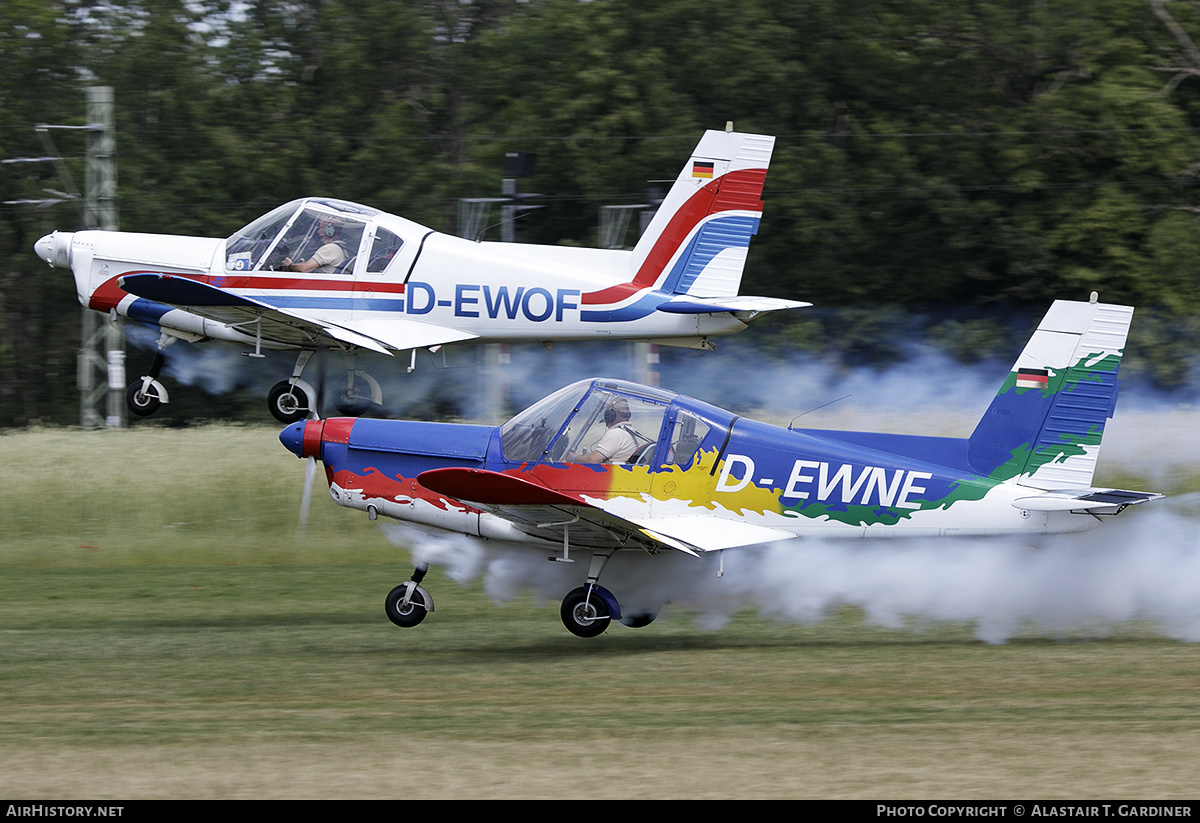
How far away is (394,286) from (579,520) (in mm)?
Result: 4107

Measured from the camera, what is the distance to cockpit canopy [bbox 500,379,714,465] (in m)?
10.8

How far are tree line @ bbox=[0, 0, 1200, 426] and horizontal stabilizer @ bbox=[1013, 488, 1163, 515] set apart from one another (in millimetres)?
18636

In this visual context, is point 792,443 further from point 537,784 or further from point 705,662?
Answer: point 537,784

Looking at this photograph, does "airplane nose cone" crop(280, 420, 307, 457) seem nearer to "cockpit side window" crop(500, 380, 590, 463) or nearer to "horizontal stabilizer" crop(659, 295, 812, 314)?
"cockpit side window" crop(500, 380, 590, 463)

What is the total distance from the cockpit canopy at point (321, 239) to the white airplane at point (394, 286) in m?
0.01

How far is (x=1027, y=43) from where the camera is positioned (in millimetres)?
33812

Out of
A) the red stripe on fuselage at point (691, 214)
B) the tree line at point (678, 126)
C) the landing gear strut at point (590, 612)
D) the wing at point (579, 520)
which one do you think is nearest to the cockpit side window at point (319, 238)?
the red stripe on fuselage at point (691, 214)

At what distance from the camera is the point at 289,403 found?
1379 cm

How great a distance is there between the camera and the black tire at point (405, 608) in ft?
37.1

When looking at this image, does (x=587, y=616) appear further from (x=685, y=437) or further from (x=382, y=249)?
(x=382, y=249)

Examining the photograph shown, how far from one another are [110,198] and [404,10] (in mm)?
15509

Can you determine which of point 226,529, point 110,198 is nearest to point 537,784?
point 226,529

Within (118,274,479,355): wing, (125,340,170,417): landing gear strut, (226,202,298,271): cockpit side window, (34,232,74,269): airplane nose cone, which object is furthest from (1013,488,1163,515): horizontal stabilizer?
(34,232,74,269): airplane nose cone

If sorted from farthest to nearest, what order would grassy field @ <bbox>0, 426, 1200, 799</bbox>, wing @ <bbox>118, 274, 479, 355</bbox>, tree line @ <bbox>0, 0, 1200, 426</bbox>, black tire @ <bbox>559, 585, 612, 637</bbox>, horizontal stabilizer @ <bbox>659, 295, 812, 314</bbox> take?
tree line @ <bbox>0, 0, 1200, 426</bbox>, horizontal stabilizer @ <bbox>659, 295, 812, 314</bbox>, wing @ <bbox>118, 274, 479, 355</bbox>, black tire @ <bbox>559, 585, 612, 637</bbox>, grassy field @ <bbox>0, 426, 1200, 799</bbox>
